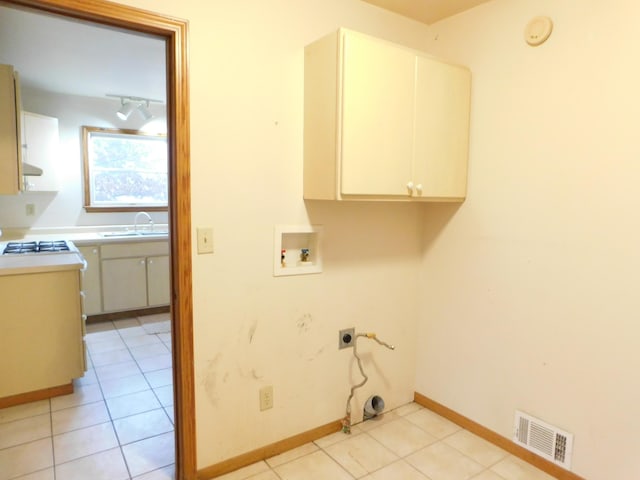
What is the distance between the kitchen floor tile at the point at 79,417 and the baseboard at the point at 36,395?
9.0 inches

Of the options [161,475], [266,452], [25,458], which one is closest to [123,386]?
[25,458]

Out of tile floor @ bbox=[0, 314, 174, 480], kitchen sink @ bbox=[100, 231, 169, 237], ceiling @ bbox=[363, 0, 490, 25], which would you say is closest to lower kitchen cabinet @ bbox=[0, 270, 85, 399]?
tile floor @ bbox=[0, 314, 174, 480]

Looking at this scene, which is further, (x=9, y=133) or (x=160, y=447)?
(x=9, y=133)

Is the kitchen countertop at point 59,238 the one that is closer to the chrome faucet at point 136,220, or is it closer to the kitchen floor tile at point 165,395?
the chrome faucet at point 136,220

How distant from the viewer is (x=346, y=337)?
7.77 feet

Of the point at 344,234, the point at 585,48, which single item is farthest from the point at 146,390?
the point at 585,48

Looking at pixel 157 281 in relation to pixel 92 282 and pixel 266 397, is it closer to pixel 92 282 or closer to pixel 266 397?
pixel 92 282

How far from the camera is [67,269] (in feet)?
9.02

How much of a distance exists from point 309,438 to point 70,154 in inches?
153

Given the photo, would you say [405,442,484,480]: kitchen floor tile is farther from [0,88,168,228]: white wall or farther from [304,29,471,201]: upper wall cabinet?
[0,88,168,228]: white wall

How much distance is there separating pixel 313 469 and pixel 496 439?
102 cm

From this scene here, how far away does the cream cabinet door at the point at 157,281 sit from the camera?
4.47 meters

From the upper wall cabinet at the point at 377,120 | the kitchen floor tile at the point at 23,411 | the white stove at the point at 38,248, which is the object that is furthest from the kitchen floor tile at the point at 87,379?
the upper wall cabinet at the point at 377,120

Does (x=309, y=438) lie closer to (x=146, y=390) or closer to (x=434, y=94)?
(x=146, y=390)
